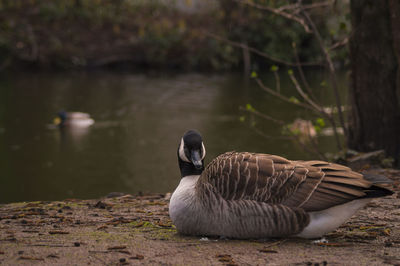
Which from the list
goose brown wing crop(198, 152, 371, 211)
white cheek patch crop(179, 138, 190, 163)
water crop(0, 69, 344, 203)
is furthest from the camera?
water crop(0, 69, 344, 203)

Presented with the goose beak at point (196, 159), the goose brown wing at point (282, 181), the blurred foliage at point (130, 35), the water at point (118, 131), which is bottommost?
the water at point (118, 131)

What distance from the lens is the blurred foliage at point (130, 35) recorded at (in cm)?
3303

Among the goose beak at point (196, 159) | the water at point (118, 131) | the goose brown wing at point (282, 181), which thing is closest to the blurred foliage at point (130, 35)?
the water at point (118, 131)

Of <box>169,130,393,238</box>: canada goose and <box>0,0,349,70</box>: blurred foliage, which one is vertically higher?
<box>0,0,349,70</box>: blurred foliage

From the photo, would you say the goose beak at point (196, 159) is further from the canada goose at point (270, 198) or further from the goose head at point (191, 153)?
the canada goose at point (270, 198)

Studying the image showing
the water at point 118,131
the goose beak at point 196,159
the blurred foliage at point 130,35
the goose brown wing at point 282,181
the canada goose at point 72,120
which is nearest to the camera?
the goose brown wing at point 282,181

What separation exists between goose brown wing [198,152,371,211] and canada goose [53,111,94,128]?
13708 mm

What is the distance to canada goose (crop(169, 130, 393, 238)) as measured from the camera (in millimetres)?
4811

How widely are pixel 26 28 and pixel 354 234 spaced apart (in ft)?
113

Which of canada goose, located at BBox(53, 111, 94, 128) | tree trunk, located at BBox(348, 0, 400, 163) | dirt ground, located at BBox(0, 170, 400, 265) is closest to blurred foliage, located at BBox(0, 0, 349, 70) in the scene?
canada goose, located at BBox(53, 111, 94, 128)

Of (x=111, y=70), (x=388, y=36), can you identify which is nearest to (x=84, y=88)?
(x=111, y=70)

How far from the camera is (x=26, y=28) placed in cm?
3616

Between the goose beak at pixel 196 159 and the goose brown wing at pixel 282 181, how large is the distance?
0.14 m

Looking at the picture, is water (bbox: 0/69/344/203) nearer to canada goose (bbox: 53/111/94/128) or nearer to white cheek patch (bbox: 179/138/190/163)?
canada goose (bbox: 53/111/94/128)
